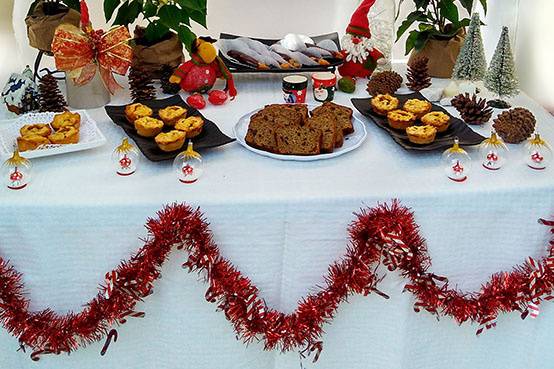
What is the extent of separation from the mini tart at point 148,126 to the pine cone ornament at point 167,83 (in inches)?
9.5

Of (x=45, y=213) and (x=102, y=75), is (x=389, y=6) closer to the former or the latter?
(x=102, y=75)

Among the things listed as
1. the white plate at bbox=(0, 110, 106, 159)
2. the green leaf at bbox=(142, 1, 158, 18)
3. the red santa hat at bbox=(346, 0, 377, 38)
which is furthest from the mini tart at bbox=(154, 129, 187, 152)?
the red santa hat at bbox=(346, 0, 377, 38)

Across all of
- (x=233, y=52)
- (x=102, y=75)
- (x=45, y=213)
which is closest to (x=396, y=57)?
(x=233, y=52)

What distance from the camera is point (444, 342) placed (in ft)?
3.98

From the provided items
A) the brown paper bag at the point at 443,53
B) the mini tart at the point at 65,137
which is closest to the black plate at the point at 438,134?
the brown paper bag at the point at 443,53

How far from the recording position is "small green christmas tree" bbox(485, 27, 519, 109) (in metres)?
1.41

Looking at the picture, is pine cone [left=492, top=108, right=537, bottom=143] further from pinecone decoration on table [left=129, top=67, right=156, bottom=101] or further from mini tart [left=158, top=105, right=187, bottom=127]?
pinecone decoration on table [left=129, top=67, right=156, bottom=101]

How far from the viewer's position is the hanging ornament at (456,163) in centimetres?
112

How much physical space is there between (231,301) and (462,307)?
0.40 m

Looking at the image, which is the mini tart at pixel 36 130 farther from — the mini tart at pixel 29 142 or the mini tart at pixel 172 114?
the mini tart at pixel 172 114

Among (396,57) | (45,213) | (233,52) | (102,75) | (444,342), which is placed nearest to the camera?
(45,213)

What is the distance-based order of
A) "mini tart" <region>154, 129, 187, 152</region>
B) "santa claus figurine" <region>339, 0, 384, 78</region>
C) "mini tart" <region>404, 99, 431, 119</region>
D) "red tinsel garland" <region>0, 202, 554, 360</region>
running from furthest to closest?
"santa claus figurine" <region>339, 0, 384, 78</region>
"mini tart" <region>404, 99, 431, 119</region>
"mini tart" <region>154, 129, 187, 152</region>
"red tinsel garland" <region>0, 202, 554, 360</region>

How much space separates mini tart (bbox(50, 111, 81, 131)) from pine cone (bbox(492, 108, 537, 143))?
0.81 metres

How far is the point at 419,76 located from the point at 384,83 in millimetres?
91
